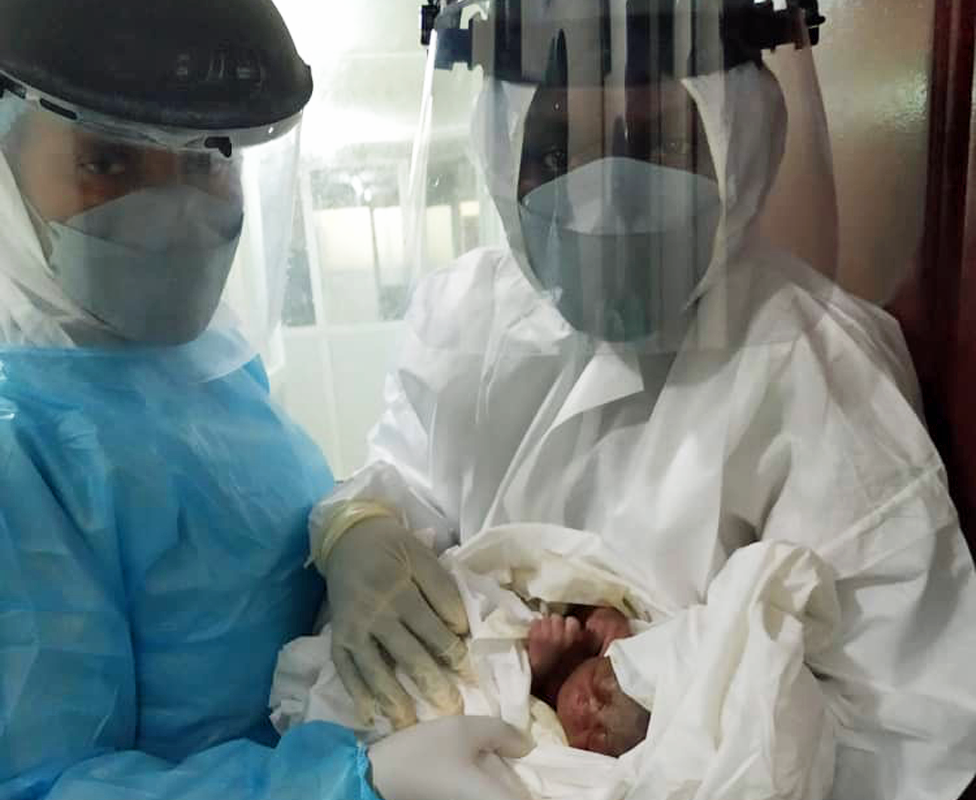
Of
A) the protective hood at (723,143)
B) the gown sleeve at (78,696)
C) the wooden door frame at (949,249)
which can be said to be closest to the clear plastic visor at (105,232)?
the gown sleeve at (78,696)

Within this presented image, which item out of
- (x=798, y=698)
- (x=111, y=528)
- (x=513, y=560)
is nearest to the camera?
(x=798, y=698)

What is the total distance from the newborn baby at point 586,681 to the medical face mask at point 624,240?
27 cm

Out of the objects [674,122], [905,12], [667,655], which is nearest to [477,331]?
[674,122]

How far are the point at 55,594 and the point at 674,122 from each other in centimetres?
66

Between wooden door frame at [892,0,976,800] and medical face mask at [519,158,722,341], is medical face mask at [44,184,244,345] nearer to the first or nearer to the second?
medical face mask at [519,158,722,341]

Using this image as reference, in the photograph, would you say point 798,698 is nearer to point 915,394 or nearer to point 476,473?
point 915,394

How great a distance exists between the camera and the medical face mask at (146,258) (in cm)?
87

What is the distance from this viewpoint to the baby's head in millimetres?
831

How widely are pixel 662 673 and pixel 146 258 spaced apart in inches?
22.3

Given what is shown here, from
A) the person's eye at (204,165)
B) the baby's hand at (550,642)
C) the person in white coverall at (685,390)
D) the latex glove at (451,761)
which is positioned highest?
the person's eye at (204,165)

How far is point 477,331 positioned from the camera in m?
1.06

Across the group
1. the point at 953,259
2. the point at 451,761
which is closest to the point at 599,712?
the point at 451,761

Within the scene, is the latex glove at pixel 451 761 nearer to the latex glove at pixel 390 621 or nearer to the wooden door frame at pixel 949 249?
the latex glove at pixel 390 621

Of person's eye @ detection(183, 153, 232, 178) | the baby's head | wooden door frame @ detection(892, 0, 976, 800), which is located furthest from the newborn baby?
person's eye @ detection(183, 153, 232, 178)
